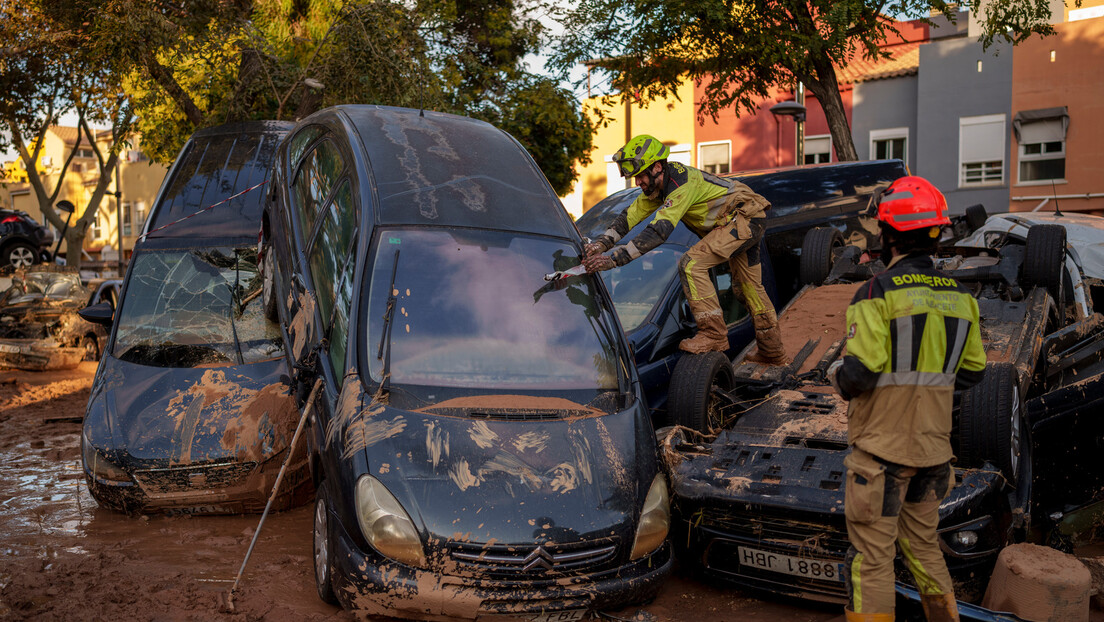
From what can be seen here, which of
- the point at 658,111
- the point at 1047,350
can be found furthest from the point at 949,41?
the point at 1047,350

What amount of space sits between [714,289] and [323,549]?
333 centimetres

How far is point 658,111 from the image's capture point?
2936 centimetres

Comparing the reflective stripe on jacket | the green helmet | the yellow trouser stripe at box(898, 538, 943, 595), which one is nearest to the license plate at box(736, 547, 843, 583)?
the yellow trouser stripe at box(898, 538, 943, 595)

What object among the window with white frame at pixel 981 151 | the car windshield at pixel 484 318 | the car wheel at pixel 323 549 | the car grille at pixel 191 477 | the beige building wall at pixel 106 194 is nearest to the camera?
the car wheel at pixel 323 549

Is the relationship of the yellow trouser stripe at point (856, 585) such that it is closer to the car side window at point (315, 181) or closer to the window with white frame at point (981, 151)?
the car side window at point (315, 181)

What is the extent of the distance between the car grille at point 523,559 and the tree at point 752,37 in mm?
10191

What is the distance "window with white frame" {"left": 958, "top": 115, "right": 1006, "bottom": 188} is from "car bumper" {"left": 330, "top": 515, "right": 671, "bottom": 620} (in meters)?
23.7

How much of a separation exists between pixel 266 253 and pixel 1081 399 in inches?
217

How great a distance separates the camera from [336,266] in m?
5.38

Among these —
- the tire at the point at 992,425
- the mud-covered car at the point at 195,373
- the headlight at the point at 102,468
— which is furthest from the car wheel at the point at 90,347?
the tire at the point at 992,425

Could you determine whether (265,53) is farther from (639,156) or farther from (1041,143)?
(1041,143)

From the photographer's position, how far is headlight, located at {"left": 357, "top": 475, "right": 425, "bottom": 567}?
13.2 feet

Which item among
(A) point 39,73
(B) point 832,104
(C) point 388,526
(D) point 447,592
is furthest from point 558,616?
(A) point 39,73

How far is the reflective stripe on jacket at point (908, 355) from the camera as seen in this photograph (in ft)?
12.7
